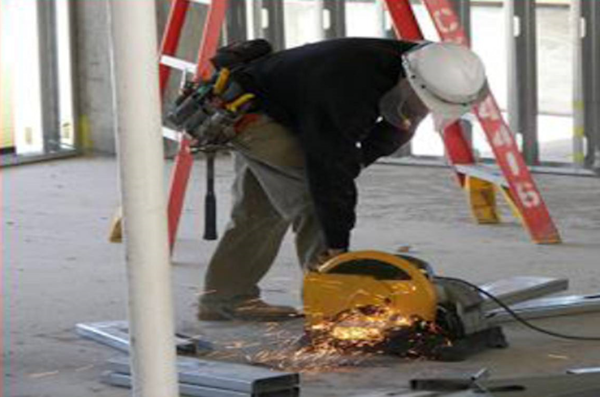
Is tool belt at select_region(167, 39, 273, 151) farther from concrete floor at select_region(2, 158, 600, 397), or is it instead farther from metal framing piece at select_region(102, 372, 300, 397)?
metal framing piece at select_region(102, 372, 300, 397)

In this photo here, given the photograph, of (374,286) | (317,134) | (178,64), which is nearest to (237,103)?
(317,134)

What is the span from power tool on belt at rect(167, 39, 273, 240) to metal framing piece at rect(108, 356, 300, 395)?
97cm

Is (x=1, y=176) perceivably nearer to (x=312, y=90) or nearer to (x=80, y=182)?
(x=80, y=182)

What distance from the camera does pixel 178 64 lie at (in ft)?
23.8

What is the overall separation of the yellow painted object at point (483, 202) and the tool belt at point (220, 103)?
257 cm

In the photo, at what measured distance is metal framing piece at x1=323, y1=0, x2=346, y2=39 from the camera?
10625mm

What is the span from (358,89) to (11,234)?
11.4 ft

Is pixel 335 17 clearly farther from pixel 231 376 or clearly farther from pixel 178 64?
pixel 231 376

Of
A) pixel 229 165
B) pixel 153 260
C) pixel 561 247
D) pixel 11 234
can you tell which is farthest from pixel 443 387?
pixel 229 165

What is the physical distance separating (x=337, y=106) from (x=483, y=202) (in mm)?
3094

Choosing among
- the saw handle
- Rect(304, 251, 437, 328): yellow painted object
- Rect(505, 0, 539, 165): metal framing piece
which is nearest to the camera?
Rect(304, 251, 437, 328): yellow painted object

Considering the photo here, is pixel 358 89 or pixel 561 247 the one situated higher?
pixel 358 89

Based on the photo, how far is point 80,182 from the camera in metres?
10.1

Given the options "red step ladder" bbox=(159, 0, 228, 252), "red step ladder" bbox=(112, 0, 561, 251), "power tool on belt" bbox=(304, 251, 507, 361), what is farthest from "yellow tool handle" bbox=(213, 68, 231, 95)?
"red step ladder" bbox=(112, 0, 561, 251)
